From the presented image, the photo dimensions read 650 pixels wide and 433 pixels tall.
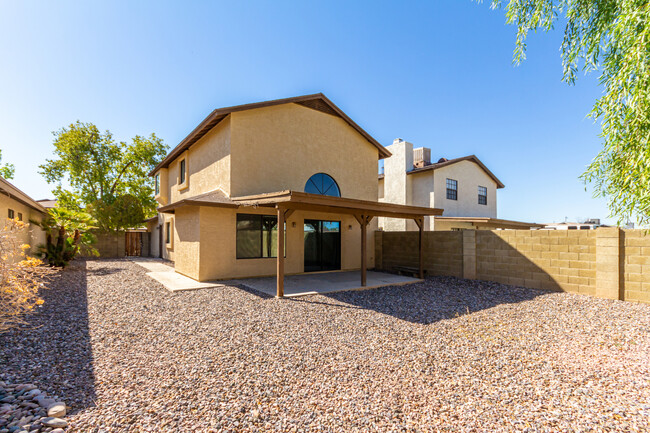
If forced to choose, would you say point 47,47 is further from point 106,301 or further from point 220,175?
point 106,301

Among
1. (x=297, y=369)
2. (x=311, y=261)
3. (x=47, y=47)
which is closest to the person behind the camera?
(x=297, y=369)

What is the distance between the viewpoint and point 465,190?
64.4 ft

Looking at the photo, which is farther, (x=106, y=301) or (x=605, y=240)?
(x=605, y=240)

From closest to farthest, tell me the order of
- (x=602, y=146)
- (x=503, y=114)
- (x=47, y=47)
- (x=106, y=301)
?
(x=602, y=146) < (x=106, y=301) < (x=47, y=47) < (x=503, y=114)

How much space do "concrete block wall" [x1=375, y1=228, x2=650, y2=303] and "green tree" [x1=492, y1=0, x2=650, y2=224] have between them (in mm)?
3207

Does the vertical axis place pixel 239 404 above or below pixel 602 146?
below

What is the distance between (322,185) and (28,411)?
36.4 ft

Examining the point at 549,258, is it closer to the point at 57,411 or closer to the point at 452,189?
the point at 452,189

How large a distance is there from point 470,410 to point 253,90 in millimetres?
14208

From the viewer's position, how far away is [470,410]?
116 inches

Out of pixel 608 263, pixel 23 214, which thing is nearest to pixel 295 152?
pixel 608 263

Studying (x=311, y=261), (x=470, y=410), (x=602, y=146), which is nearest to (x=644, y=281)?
(x=602, y=146)

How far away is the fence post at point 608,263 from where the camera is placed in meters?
7.70

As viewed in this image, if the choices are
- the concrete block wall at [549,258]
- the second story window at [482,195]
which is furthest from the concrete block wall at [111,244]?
the second story window at [482,195]
